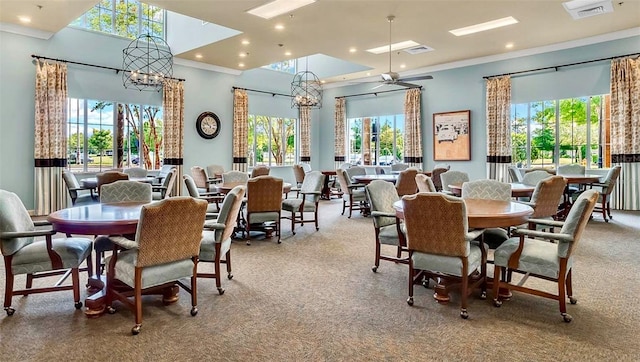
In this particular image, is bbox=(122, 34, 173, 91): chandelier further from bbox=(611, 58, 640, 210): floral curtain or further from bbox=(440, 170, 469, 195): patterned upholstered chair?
bbox=(611, 58, 640, 210): floral curtain

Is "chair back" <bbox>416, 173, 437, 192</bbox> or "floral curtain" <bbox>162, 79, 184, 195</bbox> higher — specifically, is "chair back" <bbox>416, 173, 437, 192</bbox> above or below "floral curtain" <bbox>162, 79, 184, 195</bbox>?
below

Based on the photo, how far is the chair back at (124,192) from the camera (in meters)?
4.19

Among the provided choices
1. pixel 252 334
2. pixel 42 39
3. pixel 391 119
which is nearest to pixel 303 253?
pixel 252 334

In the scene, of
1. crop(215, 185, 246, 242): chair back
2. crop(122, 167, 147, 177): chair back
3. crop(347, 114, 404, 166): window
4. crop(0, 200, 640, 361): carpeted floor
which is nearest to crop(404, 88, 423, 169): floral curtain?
crop(347, 114, 404, 166): window

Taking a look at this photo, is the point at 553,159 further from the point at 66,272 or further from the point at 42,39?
the point at 42,39

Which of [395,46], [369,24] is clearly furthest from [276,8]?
[395,46]

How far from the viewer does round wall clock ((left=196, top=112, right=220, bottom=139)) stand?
1055cm

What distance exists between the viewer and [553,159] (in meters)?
9.41

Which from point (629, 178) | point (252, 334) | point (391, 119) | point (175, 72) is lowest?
point (252, 334)

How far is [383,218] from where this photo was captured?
4.20 m

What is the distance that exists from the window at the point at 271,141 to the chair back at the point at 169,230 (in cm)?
923

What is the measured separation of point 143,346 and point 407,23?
686 cm

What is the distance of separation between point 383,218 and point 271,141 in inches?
360

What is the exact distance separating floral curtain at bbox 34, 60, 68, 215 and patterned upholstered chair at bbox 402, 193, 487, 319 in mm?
7729
